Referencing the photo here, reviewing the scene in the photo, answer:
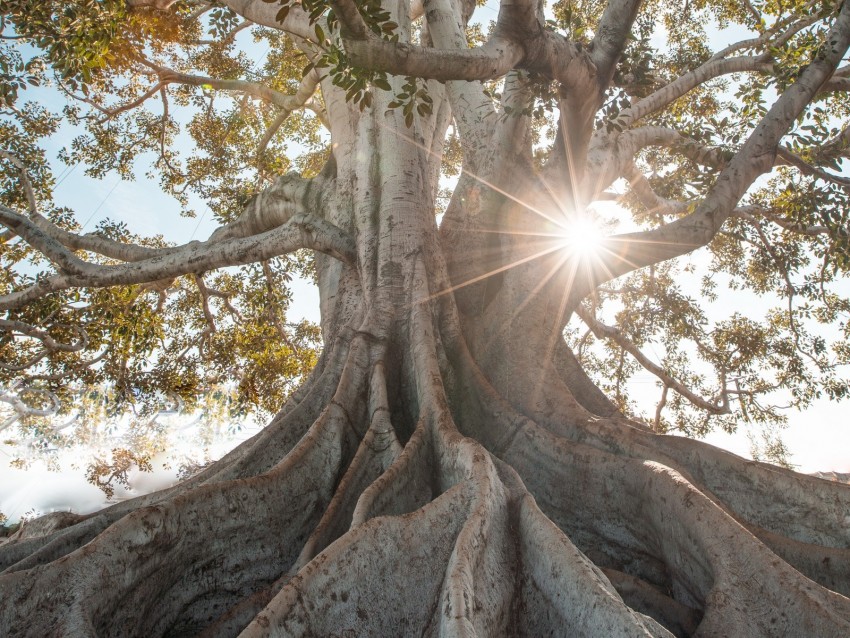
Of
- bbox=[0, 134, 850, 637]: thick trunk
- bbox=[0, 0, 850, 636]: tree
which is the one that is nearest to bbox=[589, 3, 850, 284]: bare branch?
bbox=[0, 0, 850, 636]: tree

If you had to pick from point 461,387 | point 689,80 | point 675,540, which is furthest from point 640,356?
point 675,540

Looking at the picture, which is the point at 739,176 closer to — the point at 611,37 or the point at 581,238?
the point at 581,238

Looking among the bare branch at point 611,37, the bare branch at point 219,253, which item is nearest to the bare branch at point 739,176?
the bare branch at point 611,37

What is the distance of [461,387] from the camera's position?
359 cm

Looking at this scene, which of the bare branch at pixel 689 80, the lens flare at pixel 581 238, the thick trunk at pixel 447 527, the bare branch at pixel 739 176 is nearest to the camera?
the thick trunk at pixel 447 527

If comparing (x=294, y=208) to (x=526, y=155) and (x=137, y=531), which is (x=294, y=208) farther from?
(x=137, y=531)

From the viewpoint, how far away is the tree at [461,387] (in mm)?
1811

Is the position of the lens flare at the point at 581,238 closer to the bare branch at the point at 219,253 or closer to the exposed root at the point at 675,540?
the exposed root at the point at 675,540

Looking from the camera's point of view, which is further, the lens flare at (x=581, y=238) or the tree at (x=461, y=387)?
the lens flare at (x=581, y=238)

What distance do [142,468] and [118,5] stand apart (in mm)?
9734

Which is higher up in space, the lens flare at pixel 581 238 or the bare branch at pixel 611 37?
the bare branch at pixel 611 37

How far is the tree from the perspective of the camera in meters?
1.81

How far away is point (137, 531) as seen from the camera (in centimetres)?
197

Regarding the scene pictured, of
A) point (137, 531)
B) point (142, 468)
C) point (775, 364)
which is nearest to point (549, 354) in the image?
point (137, 531)
